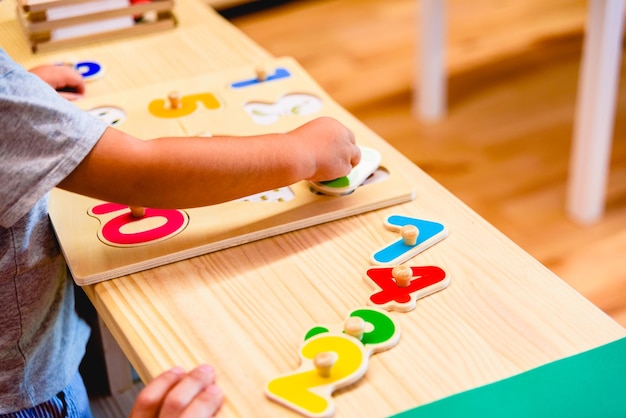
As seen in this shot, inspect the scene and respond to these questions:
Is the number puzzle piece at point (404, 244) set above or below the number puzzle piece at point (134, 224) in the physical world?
below

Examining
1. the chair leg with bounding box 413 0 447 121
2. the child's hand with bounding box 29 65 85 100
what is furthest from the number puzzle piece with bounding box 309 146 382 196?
the chair leg with bounding box 413 0 447 121

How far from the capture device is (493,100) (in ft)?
7.11

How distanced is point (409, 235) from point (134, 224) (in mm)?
243

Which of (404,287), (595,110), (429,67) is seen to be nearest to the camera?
(404,287)

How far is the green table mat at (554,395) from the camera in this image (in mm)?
554

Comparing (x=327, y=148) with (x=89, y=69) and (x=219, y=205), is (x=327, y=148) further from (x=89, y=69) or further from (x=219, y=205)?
(x=89, y=69)

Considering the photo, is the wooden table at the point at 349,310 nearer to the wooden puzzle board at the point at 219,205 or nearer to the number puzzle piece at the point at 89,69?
the wooden puzzle board at the point at 219,205

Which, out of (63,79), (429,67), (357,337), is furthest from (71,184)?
(429,67)

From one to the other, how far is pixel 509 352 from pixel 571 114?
1606 millimetres

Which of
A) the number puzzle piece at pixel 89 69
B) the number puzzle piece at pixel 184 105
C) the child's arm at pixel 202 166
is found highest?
the child's arm at pixel 202 166

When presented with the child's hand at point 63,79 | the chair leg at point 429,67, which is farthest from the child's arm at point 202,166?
the chair leg at point 429,67

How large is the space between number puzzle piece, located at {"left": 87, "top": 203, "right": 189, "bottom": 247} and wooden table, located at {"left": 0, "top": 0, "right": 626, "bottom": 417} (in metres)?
0.04

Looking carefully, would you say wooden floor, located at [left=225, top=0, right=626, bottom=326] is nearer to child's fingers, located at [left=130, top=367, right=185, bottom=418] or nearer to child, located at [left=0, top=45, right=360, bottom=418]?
child, located at [left=0, top=45, right=360, bottom=418]

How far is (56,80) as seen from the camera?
0.97 metres
